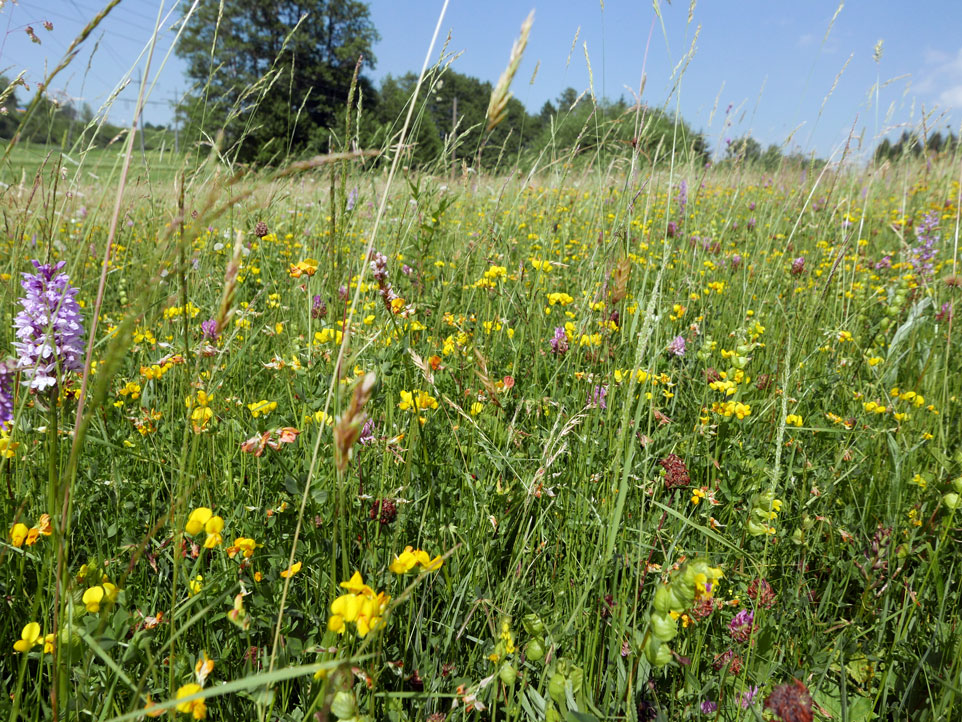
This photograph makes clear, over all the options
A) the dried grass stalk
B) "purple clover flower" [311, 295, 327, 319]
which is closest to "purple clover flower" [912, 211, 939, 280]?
"purple clover flower" [311, 295, 327, 319]

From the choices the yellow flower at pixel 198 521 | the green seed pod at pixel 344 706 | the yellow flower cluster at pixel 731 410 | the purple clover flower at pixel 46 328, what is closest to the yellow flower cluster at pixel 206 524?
the yellow flower at pixel 198 521

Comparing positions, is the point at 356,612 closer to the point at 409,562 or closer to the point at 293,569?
the point at 409,562

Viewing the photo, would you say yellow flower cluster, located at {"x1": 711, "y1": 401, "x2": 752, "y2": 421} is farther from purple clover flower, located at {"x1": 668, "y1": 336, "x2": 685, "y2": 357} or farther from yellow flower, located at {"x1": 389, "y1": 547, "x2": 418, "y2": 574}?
yellow flower, located at {"x1": 389, "y1": 547, "x2": 418, "y2": 574}

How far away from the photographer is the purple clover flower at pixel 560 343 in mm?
1975

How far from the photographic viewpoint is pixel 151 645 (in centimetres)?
97

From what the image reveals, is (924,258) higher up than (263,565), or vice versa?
(924,258)

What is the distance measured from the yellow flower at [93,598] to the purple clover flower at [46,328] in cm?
58

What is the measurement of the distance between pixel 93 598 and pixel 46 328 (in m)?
0.74

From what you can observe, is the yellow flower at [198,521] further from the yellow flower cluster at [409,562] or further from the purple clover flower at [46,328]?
the purple clover flower at [46,328]

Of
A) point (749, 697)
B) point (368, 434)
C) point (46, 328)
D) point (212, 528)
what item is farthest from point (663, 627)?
point (46, 328)

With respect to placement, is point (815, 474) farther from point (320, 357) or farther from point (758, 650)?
point (320, 357)

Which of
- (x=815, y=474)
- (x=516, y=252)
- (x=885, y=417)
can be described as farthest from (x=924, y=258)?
(x=815, y=474)

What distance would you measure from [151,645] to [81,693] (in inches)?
6.6

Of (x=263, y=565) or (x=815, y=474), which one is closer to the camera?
(x=263, y=565)
